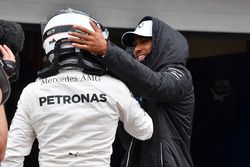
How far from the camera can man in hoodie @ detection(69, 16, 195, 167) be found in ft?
7.57

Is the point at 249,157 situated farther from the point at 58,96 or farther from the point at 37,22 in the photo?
the point at 58,96

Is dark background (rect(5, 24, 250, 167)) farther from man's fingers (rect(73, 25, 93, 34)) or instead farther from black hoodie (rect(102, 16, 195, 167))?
man's fingers (rect(73, 25, 93, 34))

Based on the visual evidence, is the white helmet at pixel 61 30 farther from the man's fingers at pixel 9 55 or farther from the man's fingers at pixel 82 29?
the man's fingers at pixel 9 55

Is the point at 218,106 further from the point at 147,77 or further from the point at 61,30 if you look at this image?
the point at 61,30

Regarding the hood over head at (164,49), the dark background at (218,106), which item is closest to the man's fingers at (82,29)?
the hood over head at (164,49)

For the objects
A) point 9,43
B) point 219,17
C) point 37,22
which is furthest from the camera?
point 219,17

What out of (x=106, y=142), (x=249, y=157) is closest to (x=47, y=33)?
(x=106, y=142)

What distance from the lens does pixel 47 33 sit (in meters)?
2.22

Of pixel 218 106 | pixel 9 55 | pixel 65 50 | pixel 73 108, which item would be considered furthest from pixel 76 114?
pixel 218 106

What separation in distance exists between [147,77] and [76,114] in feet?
1.10

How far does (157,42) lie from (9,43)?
73 cm

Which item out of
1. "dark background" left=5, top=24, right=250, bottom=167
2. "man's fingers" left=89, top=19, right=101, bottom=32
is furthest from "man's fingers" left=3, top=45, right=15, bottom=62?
"dark background" left=5, top=24, right=250, bottom=167

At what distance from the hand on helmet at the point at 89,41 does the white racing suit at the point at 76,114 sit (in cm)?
10

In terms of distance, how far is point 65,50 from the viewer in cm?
212
